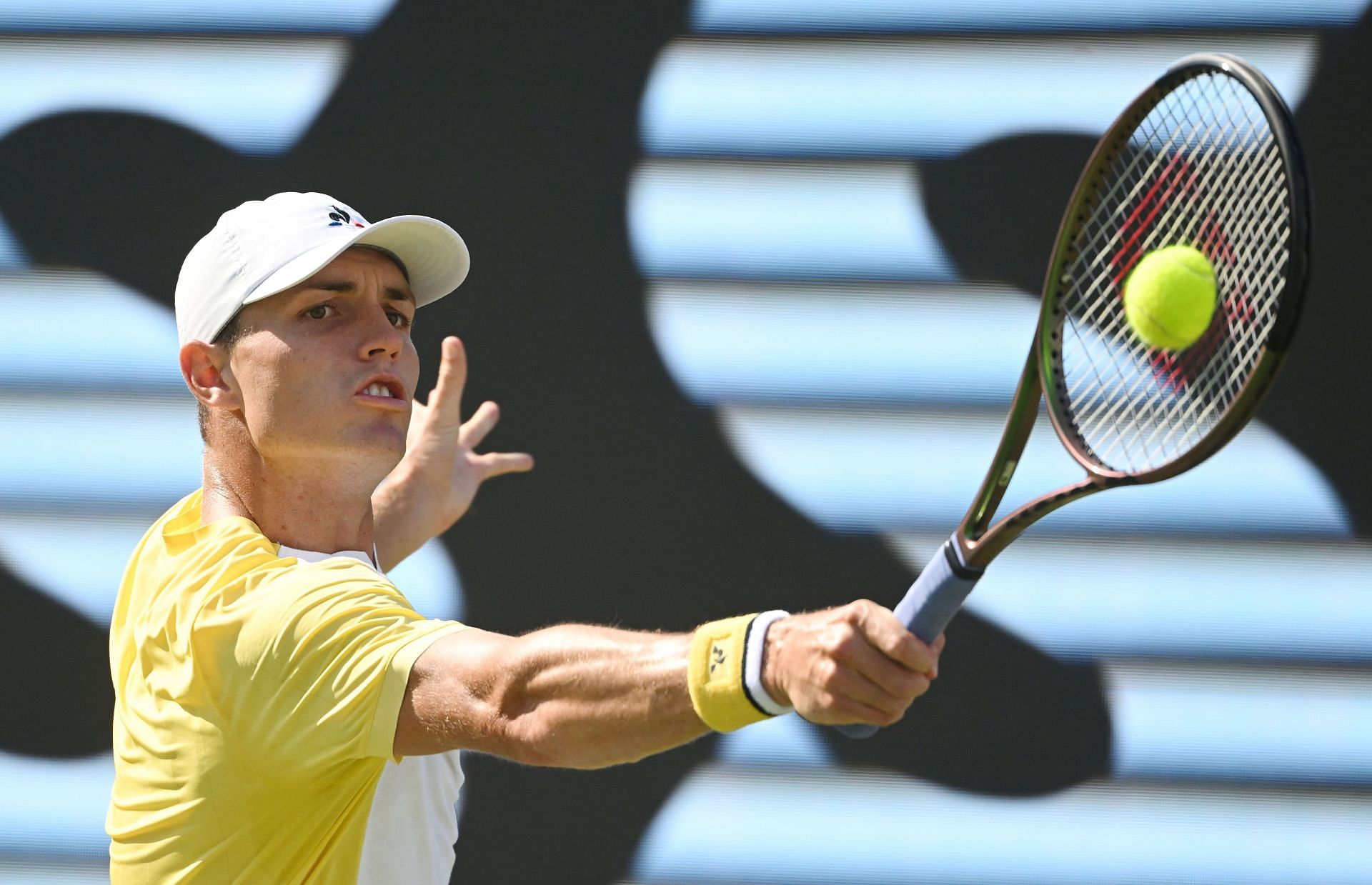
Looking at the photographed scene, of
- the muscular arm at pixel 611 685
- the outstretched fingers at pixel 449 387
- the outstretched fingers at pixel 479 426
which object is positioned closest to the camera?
the muscular arm at pixel 611 685

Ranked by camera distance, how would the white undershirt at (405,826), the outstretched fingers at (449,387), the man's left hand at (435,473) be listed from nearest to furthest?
the white undershirt at (405,826) < the man's left hand at (435,473) < the outstretched fingers at (449,387)

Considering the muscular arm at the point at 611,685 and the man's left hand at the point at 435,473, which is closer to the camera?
the muscular arm at the point at 611,685

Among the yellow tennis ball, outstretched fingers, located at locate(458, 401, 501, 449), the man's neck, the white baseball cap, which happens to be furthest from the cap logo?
the yellow tennis ball

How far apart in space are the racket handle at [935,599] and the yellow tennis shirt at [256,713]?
0.45 meters

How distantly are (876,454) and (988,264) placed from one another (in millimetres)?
411

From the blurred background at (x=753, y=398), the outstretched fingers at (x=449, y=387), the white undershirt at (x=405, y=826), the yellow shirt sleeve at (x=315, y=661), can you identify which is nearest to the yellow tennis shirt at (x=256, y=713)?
the yellow shirt sleeve at (x=315, y=661)

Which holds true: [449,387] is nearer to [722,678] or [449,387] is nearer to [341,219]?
[341,219]

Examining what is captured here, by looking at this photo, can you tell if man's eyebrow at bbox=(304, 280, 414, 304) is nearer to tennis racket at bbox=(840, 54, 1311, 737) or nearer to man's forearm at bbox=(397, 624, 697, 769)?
man's forearm at bbox=(397, 624, 697, 769)

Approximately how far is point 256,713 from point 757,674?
570 mm

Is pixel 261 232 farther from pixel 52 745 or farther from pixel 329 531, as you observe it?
pixel 52 745

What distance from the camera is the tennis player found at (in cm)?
120

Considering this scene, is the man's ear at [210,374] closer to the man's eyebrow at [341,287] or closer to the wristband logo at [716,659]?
the man's eyebrow at [341,287]

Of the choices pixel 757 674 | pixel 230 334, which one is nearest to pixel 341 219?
pixel 230 334

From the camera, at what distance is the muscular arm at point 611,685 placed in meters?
1.15
